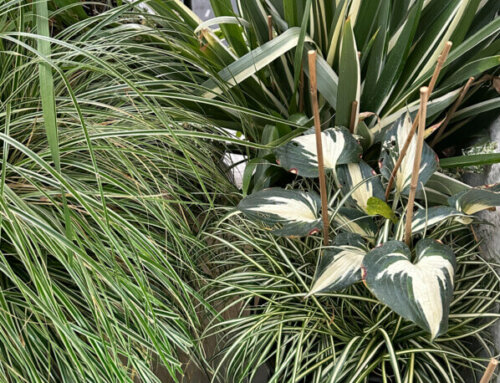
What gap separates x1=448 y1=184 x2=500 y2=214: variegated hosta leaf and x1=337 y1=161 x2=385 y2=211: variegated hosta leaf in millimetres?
117

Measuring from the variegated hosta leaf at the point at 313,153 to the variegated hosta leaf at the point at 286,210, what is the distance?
4 cm

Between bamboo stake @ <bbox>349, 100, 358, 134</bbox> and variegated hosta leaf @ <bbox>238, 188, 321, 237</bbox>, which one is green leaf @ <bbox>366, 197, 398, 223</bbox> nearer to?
variegated hosta leaf @ <bbox>238, 188, 321, 237</bbox>

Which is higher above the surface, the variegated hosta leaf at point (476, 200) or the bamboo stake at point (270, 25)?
the bamboo stake at point (270, 25)

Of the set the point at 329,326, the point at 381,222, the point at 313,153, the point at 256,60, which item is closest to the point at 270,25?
the point at 256,60

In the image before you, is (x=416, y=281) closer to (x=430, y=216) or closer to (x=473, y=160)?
(x=430, y=216)

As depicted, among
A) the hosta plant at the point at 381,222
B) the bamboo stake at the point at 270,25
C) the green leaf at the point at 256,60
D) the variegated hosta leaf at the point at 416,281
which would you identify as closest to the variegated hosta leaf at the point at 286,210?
the hosta plant at the point at 381,222

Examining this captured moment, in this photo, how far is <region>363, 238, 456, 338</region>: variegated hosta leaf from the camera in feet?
1.87

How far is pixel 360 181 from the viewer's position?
2.68ft

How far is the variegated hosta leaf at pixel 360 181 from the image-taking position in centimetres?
81

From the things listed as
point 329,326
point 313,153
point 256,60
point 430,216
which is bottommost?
point 329,326

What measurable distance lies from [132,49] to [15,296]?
564 millimetres

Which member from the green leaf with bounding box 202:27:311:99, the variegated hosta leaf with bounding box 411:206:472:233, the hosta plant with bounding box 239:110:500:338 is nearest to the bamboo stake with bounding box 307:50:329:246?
the hosta plant with bounding box 239:110:500:338

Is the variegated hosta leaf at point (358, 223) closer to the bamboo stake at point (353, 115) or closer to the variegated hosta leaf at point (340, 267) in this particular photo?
the variegated hosta leaf at point (340, 267)

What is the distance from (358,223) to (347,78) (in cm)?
27
